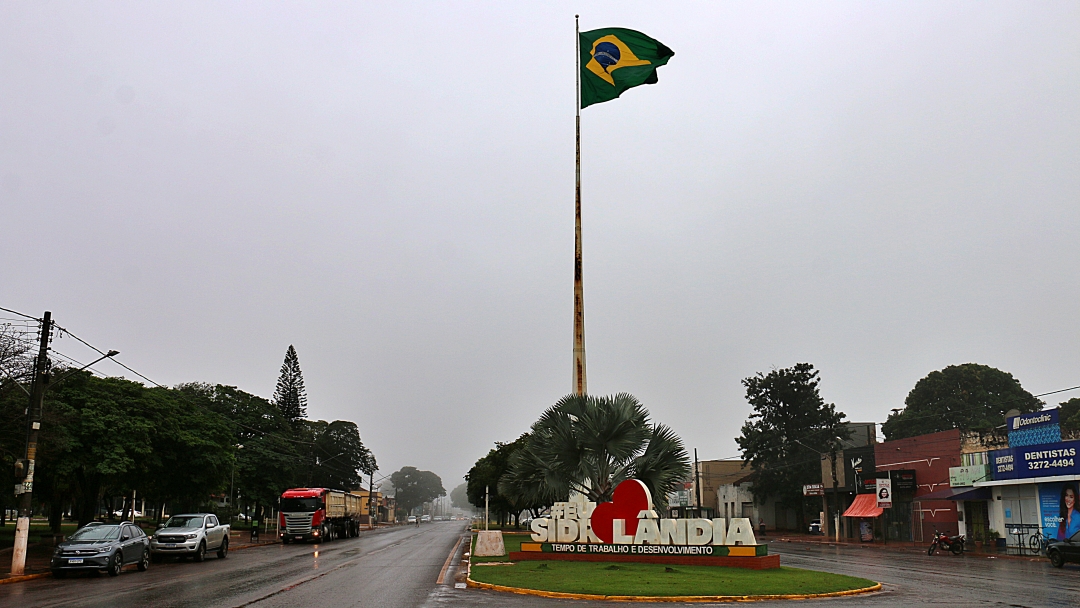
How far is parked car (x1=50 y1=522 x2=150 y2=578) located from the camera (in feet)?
72.6

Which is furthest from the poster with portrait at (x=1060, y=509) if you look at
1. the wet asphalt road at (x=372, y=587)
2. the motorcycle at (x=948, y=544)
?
the wet asphalt road at (x=372, y=587)

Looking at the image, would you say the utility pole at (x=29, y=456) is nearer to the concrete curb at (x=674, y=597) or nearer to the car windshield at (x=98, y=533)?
the car windshield at (x=98, y=533)

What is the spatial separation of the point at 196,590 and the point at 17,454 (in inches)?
585

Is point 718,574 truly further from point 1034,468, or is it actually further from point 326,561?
point 1034,468

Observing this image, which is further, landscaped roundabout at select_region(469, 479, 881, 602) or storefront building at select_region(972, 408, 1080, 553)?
storefront building at select_region(972, 408, 1080, 553)

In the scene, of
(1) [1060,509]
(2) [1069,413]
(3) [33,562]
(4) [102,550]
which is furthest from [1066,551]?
(2) [1069,413]

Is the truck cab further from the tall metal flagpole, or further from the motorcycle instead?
the motorcycle

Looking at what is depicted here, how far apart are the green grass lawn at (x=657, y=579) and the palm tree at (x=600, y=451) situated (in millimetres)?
3253

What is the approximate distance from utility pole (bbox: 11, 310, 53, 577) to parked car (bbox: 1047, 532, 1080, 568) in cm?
3346

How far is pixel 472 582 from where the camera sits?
19.9m

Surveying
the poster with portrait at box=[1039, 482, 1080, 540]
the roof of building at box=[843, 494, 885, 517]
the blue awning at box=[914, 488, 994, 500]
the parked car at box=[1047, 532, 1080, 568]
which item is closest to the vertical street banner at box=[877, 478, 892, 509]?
the roof of building at box=[843, 494, 885, 517]

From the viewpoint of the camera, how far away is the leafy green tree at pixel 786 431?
237 feet

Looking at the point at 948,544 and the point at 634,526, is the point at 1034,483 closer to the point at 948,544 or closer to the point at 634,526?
the point at 948,544

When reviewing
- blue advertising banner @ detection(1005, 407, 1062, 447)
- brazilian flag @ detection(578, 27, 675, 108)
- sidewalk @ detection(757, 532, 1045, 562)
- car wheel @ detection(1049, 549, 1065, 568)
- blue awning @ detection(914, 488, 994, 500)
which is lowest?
sidewalk @ detection(757, 532, 1045, 562)
